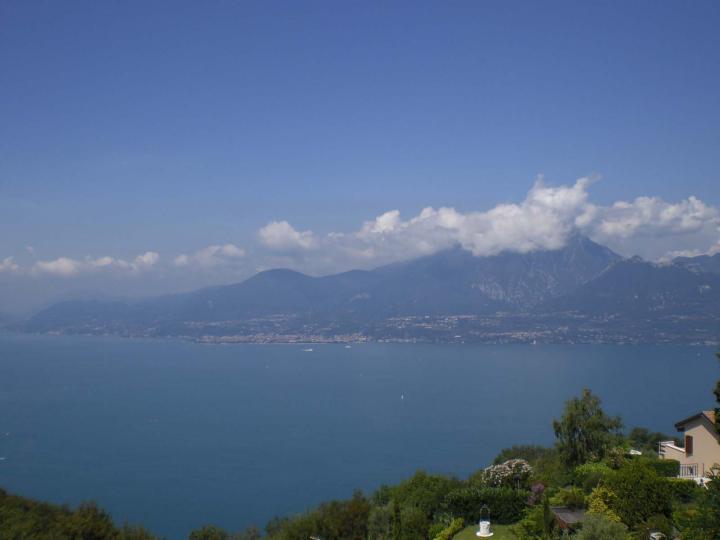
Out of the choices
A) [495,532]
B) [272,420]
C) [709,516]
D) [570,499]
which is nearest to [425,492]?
[495,532]

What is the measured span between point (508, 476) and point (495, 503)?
6.79 feet

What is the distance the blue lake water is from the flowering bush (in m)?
25.7

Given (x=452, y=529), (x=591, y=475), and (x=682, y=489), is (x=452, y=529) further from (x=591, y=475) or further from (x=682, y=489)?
(x=682, y=489)

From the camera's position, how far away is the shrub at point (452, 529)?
12.0 meters

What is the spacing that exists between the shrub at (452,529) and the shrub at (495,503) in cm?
30

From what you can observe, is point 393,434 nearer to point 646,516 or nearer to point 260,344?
point 646,516

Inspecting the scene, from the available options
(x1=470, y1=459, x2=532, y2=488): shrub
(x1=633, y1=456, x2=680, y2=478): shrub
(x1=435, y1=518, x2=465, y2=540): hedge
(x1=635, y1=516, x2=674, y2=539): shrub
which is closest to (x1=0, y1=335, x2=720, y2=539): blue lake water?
(x1=470, y1=459, x2=532, y2=488): shrub

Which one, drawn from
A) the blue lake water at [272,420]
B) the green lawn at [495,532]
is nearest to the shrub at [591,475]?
the green lawn at [495,532]

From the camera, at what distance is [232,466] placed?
4806 cm

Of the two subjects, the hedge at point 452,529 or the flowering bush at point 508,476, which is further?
the flowering bush at point 508,476

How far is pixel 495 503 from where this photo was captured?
41.7ft

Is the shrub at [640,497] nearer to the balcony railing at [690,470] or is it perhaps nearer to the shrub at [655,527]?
the shrub at [655,527]

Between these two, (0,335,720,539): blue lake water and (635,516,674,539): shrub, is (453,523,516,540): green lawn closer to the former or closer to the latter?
(635,516,674,539): shrub

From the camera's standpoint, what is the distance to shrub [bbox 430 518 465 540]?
1199 centimetres
